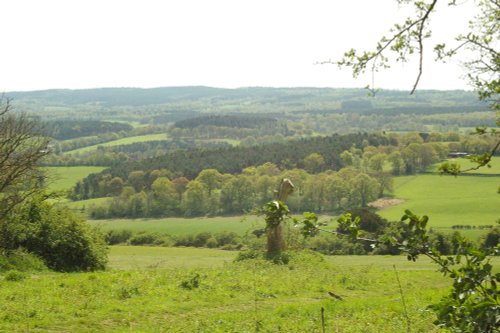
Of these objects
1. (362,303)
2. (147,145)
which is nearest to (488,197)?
(362,303)

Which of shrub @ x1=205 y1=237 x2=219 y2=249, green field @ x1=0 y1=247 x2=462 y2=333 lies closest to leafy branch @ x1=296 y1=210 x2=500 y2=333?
green field @ x1=0 y1=247 x2=462 y2=333

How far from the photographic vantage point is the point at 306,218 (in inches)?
167

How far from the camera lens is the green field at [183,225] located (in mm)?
68544

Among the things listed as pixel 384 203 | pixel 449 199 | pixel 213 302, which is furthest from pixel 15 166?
pixel 449 199

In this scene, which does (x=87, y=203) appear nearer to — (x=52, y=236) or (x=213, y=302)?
(x=52, y=236)

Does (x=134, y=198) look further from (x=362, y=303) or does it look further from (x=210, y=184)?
(x=362, y=303)

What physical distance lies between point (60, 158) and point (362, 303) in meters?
134

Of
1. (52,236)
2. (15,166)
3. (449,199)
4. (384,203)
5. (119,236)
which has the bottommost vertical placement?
(384,203)

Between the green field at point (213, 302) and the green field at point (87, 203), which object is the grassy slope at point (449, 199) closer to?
the green field at point (213, 302)

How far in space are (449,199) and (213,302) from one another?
239ft

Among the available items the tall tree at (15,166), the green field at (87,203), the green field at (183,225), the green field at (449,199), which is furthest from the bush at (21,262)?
the green field at (87,203)

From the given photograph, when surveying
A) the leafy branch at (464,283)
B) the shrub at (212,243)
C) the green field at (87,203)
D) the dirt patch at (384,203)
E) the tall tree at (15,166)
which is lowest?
the green field at (87,203)

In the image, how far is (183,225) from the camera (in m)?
76.7

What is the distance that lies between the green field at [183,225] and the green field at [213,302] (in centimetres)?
4808
